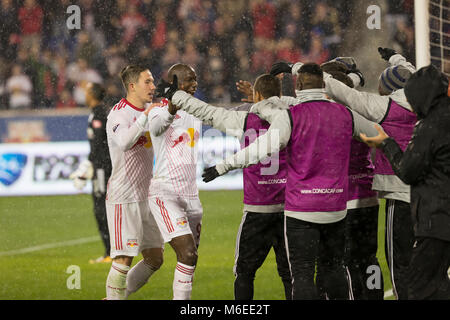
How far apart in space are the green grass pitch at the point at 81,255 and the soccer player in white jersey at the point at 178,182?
1229 mm

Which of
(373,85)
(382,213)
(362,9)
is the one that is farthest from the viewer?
(362,9)

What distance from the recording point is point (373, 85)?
14.5m

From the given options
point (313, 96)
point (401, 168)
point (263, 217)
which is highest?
point (313, 96)

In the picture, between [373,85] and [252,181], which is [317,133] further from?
[373,85]

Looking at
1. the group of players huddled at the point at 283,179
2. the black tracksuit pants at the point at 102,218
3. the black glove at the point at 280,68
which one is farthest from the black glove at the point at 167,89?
Result: the black tracksuit pants at the point at 102,218

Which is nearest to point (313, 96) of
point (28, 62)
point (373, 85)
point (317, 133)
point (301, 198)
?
point (317, 133)

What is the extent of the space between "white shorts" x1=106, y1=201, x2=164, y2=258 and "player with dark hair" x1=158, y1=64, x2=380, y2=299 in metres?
1.06

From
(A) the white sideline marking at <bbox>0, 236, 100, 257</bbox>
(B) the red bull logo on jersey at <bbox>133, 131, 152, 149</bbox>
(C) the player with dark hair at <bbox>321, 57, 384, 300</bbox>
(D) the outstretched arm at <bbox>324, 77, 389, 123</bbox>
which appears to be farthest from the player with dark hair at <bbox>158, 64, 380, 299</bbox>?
(A) the white sideline marking at <bbox>0, 236, 100, 257</bbox>

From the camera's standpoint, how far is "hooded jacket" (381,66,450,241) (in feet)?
13.4

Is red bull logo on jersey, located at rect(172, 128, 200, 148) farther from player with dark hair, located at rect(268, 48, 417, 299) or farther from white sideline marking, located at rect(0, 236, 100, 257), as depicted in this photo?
A: white sideline marking, located at rect(0, 236, 100, 257)

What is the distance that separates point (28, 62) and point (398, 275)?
11.5 metres

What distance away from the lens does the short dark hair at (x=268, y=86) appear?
521 centimetres

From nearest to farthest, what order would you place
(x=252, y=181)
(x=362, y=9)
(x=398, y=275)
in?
(x=398, y=275) < (x=252, y=181) < (x=362, y=9)

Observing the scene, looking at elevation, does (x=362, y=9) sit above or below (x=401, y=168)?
above
